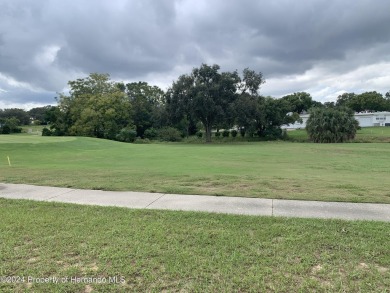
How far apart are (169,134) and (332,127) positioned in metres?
25.9

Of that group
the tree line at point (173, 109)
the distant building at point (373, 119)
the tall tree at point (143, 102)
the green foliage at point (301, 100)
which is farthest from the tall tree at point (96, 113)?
the green foliage at point (301, 100)

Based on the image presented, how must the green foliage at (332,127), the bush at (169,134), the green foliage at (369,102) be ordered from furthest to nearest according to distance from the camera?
the green foliage at (369,102), the bush at (169,134), the green foliage at (332,127)

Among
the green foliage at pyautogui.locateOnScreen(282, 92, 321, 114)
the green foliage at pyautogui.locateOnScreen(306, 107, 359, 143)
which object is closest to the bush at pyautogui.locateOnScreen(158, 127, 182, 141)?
the green foliage at pyautogui.locateOnScreen(306, 107, 359, 143)

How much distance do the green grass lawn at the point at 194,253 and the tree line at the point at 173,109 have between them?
3673cm

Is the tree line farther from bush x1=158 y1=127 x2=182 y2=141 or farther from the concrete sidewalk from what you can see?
the concrete sidewalk

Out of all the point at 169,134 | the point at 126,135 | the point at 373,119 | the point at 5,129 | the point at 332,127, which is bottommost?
the point at 169,134

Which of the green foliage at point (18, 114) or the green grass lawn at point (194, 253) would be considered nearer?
the green grass lawn at point (194, 253)

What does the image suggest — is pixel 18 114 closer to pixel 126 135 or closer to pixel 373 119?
pixel 126 135

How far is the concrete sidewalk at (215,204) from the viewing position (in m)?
5.39

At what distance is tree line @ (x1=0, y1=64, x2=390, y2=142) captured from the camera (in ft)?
140

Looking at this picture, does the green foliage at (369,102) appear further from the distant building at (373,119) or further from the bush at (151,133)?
the bush at (151,133)

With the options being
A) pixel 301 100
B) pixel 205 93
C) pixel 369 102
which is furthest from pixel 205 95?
pixel 369 102

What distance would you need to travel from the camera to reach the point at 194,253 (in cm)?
371

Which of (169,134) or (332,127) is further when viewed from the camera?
(169,134)
